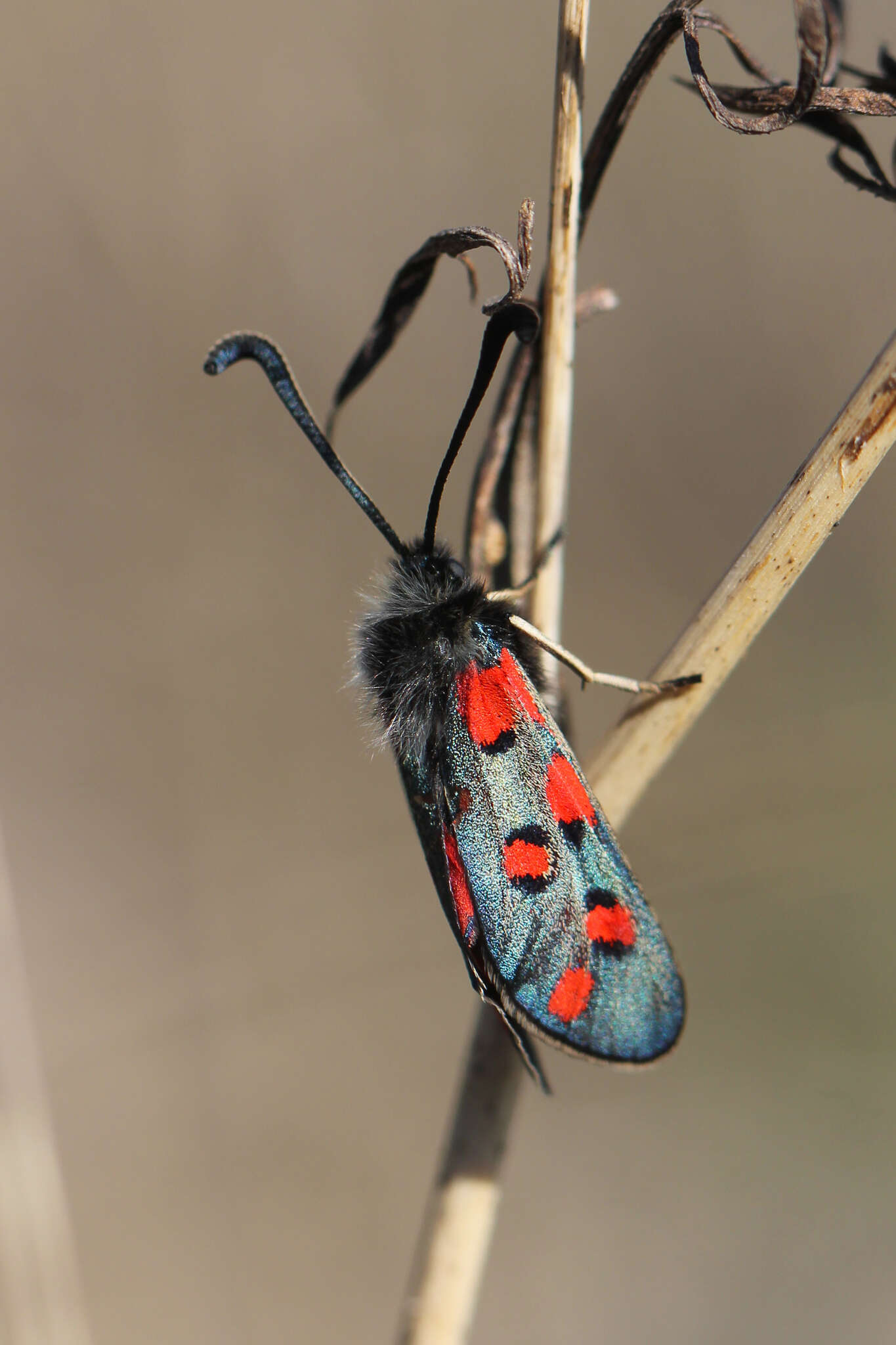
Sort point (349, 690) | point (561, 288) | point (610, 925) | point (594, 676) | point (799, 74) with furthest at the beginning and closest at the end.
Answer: point (349, 690) → point (594, 676) → point (610, 925) → point (561, 288) → point (799, 74)

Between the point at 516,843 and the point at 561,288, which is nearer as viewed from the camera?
the point at 561,288

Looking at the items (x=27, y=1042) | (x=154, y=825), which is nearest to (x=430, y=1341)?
(x=27, y=1042)

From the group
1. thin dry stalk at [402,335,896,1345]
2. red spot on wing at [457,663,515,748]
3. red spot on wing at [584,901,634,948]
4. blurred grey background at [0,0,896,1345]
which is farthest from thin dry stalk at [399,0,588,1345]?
blurred grey background at [0,0,896,1345]

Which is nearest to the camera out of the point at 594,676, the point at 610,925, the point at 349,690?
the point at 610,925

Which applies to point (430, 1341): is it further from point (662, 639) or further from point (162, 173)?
point (162, 173)

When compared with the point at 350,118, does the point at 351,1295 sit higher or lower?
lower

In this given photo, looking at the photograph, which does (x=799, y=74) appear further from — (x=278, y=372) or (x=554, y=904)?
(x=554, y=904)

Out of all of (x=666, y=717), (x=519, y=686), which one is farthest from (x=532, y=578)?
(x=666, y=717)
